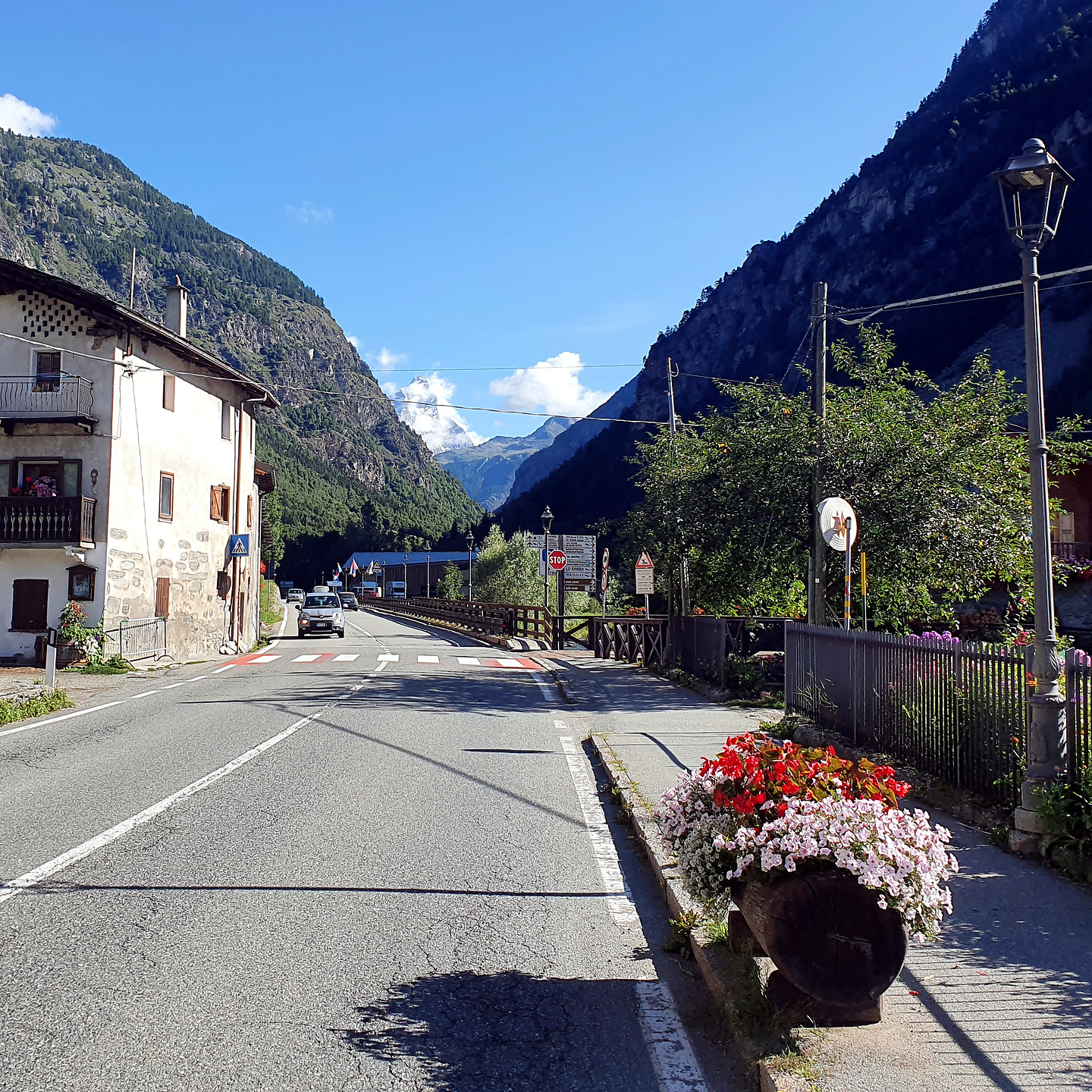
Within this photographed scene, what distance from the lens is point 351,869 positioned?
6.12 m

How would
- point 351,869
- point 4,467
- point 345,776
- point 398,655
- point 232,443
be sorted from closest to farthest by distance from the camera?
point 351,869, point 345,776, point 4,467, point 398,655, point 232,443

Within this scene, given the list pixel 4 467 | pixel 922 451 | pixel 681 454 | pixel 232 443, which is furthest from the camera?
pixel 232 443

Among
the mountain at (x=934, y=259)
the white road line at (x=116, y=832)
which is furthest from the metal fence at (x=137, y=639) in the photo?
the mountain at (x=934, y=259)

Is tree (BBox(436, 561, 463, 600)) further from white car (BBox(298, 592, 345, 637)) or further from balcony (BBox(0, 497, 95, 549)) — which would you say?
balcony (BBox(0, 497, 95, 549))

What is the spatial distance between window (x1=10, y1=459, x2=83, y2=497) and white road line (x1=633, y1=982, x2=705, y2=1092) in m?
23.5

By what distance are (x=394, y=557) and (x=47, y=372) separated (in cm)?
12538

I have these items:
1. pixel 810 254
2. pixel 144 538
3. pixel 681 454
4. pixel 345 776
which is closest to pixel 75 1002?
pixel 345 776

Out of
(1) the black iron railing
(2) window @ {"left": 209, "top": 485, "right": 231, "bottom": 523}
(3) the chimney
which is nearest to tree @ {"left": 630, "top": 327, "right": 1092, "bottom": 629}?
(1) the black iron railing

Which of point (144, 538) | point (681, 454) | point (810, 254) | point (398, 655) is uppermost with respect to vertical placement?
point (810, 254)

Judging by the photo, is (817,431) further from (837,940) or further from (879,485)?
(837,940)

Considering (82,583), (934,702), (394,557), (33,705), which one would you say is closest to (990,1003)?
(934,702)

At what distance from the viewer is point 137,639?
969 inches

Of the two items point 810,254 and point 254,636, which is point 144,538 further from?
point 810,254

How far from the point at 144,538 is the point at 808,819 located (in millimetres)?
25385
